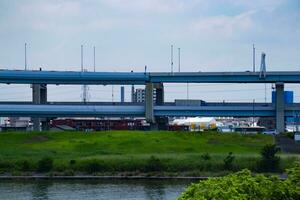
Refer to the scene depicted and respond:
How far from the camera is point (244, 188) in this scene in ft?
42.6

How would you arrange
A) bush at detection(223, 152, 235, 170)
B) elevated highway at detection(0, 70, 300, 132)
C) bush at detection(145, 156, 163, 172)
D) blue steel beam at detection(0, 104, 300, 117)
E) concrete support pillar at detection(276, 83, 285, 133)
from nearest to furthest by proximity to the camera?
1. bush at detection(223, 152, 235, 170)
2. bush at detection(145, 156, 163, 172)
3. concrete support pillar at detection(276, 83, 285, 133)
4. elevated highway at detection(0, 70, 300, 132)
5. blue steel beam at detection(0, 104, 300, 117)

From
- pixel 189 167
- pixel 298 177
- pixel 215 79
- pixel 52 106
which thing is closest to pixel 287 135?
pixel 215 79

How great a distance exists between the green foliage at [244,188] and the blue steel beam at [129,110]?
178 feet

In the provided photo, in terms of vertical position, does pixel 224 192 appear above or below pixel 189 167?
above

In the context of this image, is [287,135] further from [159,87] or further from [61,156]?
[61,156]

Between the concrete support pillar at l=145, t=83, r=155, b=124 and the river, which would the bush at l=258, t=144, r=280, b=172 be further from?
the concrete support pillar at l=145, t=83, r=155, b=124

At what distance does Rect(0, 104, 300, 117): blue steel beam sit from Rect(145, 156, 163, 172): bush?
93.3 feet

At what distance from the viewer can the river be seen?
1232 inches

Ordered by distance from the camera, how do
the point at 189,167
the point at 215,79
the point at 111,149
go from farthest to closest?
the point at 215,79, the point at 111,149, the point at 189,167

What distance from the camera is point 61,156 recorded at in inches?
1766

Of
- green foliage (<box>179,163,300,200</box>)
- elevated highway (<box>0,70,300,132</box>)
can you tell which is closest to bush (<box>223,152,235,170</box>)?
green foliage (<box>179,163,300,200</box>)

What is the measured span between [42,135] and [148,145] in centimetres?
1164

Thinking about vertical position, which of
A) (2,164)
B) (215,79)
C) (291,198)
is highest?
(215,79)

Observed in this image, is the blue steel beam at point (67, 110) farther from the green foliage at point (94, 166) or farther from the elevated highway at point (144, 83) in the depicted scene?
the green foliage at point (94, 166)
